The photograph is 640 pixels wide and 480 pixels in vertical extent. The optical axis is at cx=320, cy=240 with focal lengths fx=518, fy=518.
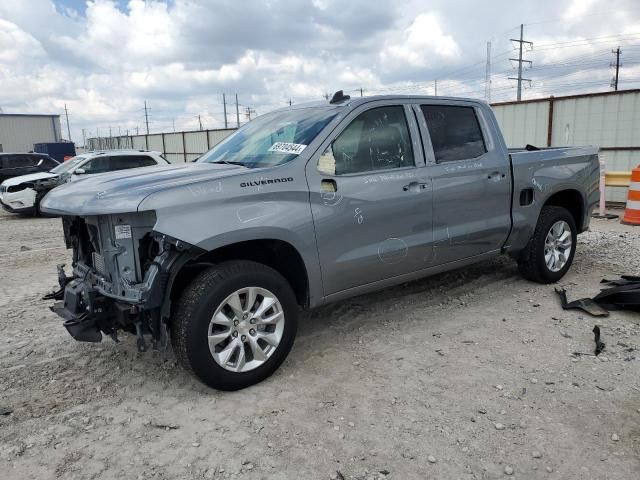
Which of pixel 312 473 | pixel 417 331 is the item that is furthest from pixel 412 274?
pixel 312 473

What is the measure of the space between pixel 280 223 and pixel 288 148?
0.69 metres

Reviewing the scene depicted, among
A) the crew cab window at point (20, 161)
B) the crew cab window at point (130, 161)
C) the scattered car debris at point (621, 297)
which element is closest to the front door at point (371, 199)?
the scattered car debris at point (621, 297)

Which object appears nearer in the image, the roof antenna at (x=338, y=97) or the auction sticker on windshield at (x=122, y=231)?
the auction sticker on windshield at (x=122, y=231)

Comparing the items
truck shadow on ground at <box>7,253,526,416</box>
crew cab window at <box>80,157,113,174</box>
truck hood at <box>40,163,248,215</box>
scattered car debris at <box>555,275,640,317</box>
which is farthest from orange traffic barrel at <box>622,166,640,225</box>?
crew cab window at <box>80,157,113,174</box>

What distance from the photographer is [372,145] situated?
410 centimetres

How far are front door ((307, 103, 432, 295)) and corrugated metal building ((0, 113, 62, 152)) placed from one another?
4894cm

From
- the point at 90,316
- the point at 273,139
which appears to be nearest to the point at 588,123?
the point at 273,139

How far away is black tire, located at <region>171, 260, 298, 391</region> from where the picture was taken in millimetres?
3209

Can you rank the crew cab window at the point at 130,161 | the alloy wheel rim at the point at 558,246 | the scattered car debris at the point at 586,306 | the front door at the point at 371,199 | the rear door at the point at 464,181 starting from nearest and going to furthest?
the front door at the point at 371,199, the rear door at the point at 464,181, the scattered car debris at the point at 586,306, the alloy wheel rim at the point at 558,246, the crew cab window at the point at 130,161

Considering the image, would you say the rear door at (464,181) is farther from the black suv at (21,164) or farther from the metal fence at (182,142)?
the metal fence at (182,142)

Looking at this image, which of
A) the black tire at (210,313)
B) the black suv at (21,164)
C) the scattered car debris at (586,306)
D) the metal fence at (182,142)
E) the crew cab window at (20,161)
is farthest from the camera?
the metal fence at (182,142)

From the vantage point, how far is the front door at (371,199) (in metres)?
3.77

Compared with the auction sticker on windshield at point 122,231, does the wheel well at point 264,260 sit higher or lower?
lower

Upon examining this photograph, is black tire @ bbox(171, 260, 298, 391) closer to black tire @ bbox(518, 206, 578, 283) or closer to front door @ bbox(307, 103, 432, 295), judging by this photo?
front door @ bbox(307, 103, 432, 295)
